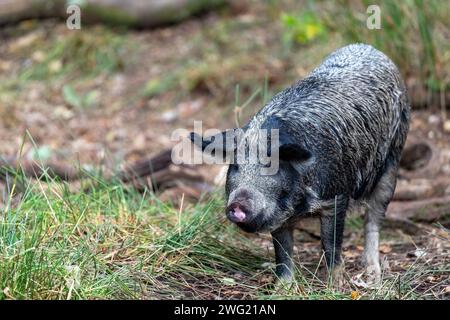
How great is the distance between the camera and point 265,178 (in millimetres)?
5426

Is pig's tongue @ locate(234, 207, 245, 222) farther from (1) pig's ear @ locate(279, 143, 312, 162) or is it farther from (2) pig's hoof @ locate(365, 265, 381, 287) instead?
(2) pig's hoof @ locate(365, 265, 381, 287)

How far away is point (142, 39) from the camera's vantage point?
13602 mm

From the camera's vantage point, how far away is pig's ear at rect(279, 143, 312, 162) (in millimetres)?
5387

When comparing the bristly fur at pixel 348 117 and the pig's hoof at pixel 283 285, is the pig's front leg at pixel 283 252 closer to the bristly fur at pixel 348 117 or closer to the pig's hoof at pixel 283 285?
the pig's hoof at pixel 283 285

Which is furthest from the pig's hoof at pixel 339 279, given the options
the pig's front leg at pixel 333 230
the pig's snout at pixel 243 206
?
the pig's snout at pixel 243 206

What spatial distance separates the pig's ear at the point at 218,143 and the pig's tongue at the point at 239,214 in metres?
0.59

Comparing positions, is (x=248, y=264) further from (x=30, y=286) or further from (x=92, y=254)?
(x=30, y=286)

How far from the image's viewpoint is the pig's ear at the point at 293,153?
17.7 feet

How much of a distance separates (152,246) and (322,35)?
16.3 ft

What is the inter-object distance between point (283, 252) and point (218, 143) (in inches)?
37.2

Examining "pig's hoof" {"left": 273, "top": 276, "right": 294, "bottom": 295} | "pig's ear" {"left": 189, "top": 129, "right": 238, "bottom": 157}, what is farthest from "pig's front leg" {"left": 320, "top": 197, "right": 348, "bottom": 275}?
"pig's ear" {"left": 189, "top": 129, "right": 238, "bottom": 157}

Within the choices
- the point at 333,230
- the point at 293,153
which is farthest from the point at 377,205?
the point at 293,153

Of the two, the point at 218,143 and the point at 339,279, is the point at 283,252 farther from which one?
the point at 218,143
